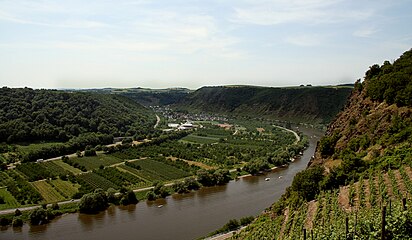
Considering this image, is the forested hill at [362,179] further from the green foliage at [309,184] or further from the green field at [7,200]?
the green field at [7,200]

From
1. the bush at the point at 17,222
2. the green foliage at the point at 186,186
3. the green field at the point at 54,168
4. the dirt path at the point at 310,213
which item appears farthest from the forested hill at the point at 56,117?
the dirt path at the point at 310,213

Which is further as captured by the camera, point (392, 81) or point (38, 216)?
point (38, 216)

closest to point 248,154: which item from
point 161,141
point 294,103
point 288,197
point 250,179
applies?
point 250,179

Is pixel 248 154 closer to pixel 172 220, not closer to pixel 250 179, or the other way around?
pixel 250 179

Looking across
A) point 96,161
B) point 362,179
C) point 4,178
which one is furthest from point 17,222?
point 362,179

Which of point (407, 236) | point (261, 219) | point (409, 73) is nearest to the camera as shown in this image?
point (407, 236)

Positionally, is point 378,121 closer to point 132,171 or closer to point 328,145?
point 328,145
